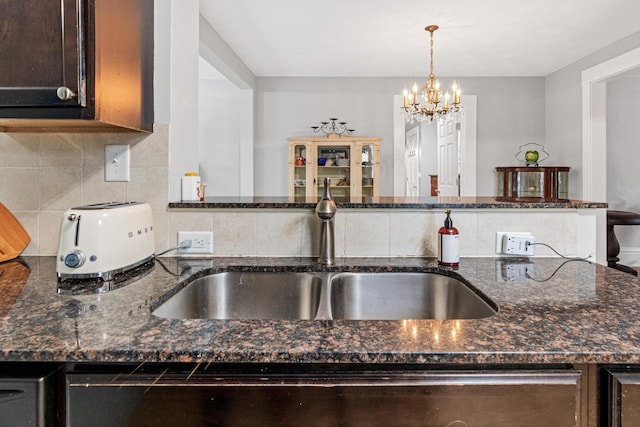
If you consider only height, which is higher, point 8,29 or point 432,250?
point 8,29

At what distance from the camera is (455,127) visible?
5105mm

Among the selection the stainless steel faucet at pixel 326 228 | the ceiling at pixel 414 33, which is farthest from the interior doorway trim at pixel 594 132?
the stainless steel faucet at pixel 326 228

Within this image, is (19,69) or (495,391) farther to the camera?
(19,69)

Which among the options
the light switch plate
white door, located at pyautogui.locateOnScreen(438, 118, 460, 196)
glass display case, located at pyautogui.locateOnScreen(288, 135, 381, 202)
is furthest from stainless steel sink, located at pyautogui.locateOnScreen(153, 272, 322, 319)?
white door, located at pyautogui.locateOnScreen(438, 118, 460, 196)

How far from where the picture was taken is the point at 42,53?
3.23ft

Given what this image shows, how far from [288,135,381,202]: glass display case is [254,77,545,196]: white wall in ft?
1.34

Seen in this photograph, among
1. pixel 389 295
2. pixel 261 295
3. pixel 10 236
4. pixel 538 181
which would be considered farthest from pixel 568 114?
pixel 10 236

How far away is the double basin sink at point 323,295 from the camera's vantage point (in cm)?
119

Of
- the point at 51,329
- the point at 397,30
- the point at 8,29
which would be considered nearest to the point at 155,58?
the point at 8,29

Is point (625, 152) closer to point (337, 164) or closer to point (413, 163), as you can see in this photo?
point (413, 163)

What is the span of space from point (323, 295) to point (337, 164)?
11.6 feet

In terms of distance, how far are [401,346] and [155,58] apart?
4.06ft

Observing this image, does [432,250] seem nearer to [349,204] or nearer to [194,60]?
[349,204]

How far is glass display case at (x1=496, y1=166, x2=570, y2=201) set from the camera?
172 inches
